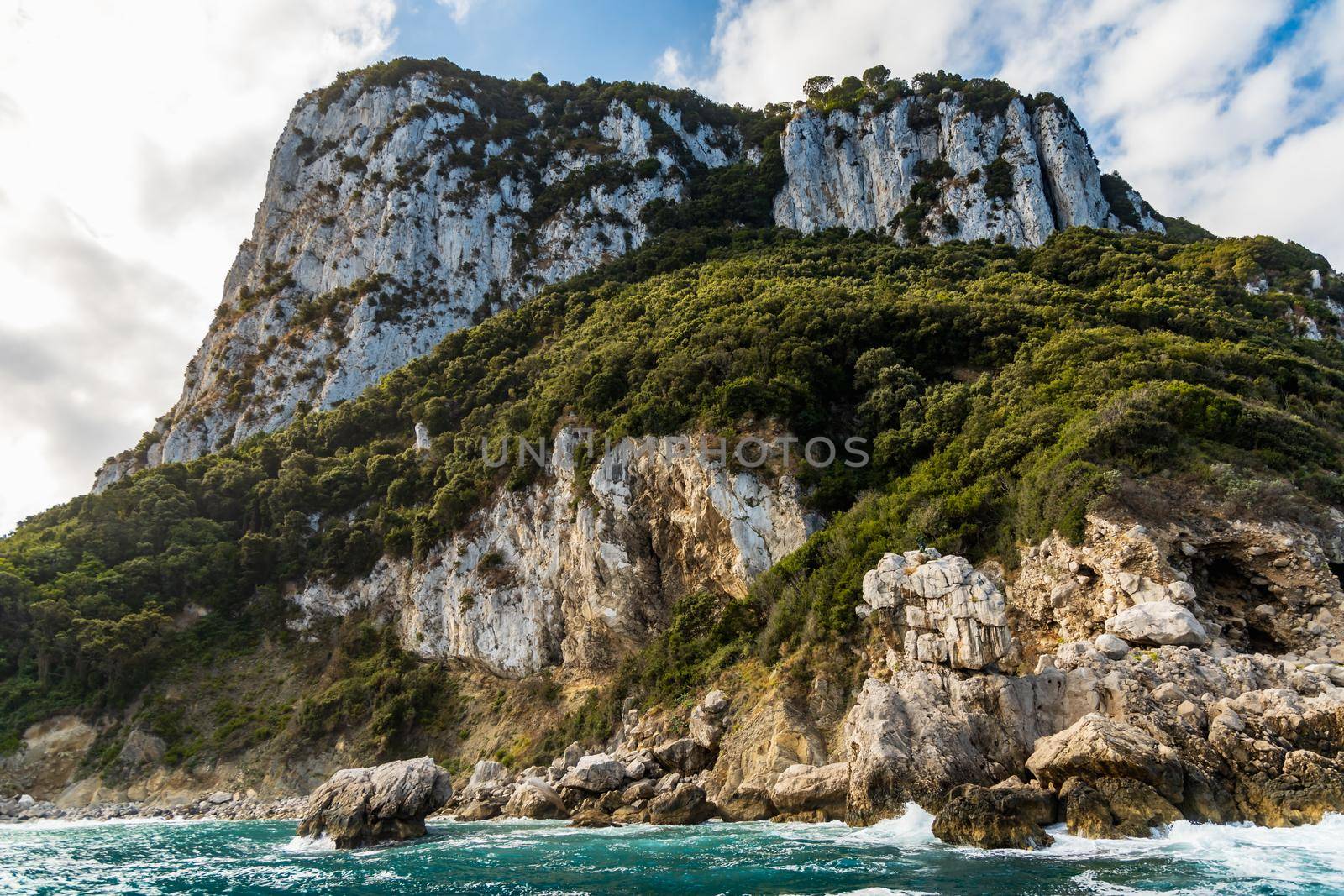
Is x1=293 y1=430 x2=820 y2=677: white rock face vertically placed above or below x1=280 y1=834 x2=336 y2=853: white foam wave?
above

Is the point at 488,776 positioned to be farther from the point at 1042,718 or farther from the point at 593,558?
the point at 1042,718

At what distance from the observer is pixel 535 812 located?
24609mm

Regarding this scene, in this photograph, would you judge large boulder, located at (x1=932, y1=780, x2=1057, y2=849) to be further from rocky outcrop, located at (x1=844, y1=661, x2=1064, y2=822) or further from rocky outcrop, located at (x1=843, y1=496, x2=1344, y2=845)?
rocky outcrop, located at (x1=844, y1=661, x2=1064, y2=822)

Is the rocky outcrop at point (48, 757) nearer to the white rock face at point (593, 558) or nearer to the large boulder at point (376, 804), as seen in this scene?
the white rock face at point (593, 558)

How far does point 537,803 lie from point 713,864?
12288 mm

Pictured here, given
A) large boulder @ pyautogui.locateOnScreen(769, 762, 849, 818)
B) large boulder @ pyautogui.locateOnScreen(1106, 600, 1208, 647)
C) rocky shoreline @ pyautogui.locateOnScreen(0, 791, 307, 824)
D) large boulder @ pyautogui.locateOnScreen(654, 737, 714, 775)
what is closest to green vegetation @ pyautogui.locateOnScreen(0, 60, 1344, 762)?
rocky shoreline @ pyautogui.locateOnScreen(0, 791, 307, 824)

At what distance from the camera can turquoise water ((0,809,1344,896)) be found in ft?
36.8

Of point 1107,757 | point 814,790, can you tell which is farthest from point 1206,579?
point 814,790

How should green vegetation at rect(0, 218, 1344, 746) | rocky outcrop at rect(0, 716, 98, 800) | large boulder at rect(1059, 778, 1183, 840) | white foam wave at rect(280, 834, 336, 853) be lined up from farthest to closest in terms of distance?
1. rocky outcrop at rect(0, 716, 98, 800)
2. green vegetation at rect(0, 218, 1344, 746)
3. white foam wave at rect(280, 834, 336, 853)
4. large boulder at rect(1059, 778, 1183, 840)

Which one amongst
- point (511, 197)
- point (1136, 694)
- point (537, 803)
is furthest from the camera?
point (511, 197)

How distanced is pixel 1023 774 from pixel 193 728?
4003cm

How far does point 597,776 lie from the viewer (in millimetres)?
24016

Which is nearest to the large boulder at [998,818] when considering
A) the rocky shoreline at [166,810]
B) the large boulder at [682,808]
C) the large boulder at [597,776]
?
the large boulder at [682,808]

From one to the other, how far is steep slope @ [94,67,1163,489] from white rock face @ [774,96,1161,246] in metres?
0.18
